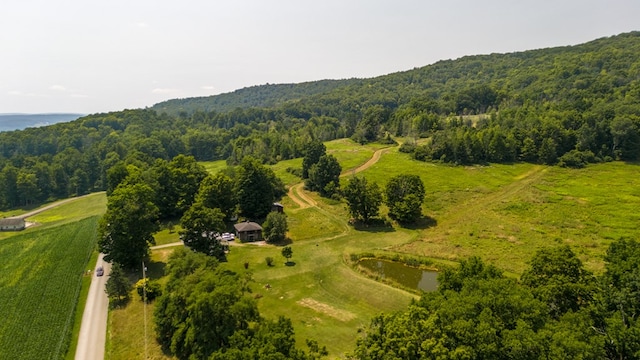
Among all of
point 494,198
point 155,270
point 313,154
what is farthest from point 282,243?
point 494,198

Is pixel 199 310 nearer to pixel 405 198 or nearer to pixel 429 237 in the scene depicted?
pixel 429 237

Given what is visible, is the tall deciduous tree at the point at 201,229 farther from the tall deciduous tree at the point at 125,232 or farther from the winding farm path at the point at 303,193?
the winding farm path at the point at 303,193

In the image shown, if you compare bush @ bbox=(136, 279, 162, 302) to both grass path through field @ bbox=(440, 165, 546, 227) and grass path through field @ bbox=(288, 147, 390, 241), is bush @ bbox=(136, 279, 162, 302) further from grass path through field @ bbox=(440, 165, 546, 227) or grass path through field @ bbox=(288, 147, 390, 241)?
Result: grass path through field @ bbox=(440, 165, 546, 227)

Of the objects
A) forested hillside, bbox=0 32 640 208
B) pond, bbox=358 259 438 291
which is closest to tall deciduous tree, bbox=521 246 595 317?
pond, bbox=358 259 438 291

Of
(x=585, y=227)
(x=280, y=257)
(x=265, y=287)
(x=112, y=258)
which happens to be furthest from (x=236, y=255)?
(x=585, y=227)

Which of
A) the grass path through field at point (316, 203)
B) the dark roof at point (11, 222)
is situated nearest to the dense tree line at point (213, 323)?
the grass path through field at point (316, 203)

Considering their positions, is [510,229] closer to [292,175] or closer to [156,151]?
[292,175]
